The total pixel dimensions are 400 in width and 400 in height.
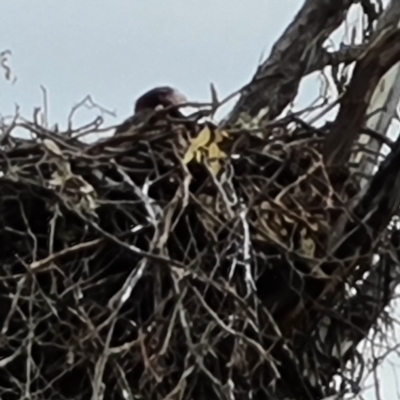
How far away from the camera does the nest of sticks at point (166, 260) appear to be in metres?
2.48

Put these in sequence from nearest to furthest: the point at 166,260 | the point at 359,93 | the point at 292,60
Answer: the point at 166,260
the point at 359,93
the point at 292,60

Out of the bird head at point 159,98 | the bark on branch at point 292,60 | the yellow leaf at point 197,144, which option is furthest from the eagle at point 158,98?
the yellow leaf at point 197,144

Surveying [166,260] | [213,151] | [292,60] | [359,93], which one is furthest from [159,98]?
[166,260]

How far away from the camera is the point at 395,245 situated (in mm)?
2674

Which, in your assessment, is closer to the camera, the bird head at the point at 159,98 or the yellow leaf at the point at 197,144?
the yellow leaf at the point at 197,144

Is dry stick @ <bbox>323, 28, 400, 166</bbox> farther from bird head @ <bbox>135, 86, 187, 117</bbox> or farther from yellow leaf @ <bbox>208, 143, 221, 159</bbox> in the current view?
bird head @ <bbox>135, 86, 187, 117</bbox>

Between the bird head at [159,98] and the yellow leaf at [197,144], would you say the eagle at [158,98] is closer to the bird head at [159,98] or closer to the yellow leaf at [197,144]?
the bird head at [159,98]

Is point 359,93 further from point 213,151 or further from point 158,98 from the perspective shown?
point 158,98

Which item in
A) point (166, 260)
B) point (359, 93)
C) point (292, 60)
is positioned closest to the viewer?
point (166, 260)

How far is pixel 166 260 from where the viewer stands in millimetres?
2445

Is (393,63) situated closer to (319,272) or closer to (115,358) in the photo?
(319,272)

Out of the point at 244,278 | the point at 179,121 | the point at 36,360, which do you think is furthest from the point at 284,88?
the point at 36,360

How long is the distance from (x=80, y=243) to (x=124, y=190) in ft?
0.42

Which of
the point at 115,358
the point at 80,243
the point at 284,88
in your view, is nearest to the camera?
the point at 115,358
